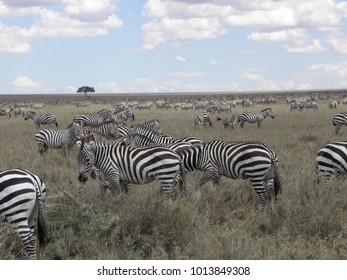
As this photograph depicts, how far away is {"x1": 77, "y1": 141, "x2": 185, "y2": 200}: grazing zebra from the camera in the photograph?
8000 millimetres

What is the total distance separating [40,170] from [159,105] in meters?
38.1

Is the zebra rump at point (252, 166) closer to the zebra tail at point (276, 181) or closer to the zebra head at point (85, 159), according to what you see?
the zebra tail at point (276, 181)

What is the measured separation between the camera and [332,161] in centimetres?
873

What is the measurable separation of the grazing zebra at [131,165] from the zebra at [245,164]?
2.04ft

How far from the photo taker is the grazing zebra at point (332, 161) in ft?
28.5

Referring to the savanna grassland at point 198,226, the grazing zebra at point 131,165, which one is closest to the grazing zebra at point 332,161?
the savanna grassland at point 198,226

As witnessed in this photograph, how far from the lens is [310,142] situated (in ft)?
57.5

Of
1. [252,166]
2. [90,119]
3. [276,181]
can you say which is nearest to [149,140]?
[252,166]

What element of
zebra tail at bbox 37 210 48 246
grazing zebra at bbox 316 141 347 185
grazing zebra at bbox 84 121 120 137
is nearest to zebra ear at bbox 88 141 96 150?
zebra tail at bbox 37 210 48 246

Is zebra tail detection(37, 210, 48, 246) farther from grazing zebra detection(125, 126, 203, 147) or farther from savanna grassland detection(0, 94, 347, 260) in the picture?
grazing zebra detection(125, 126, 203, 147)

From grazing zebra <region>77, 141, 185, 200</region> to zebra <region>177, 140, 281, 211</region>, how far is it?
0.62 meters

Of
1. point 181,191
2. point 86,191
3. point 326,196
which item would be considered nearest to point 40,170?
point 86,191
